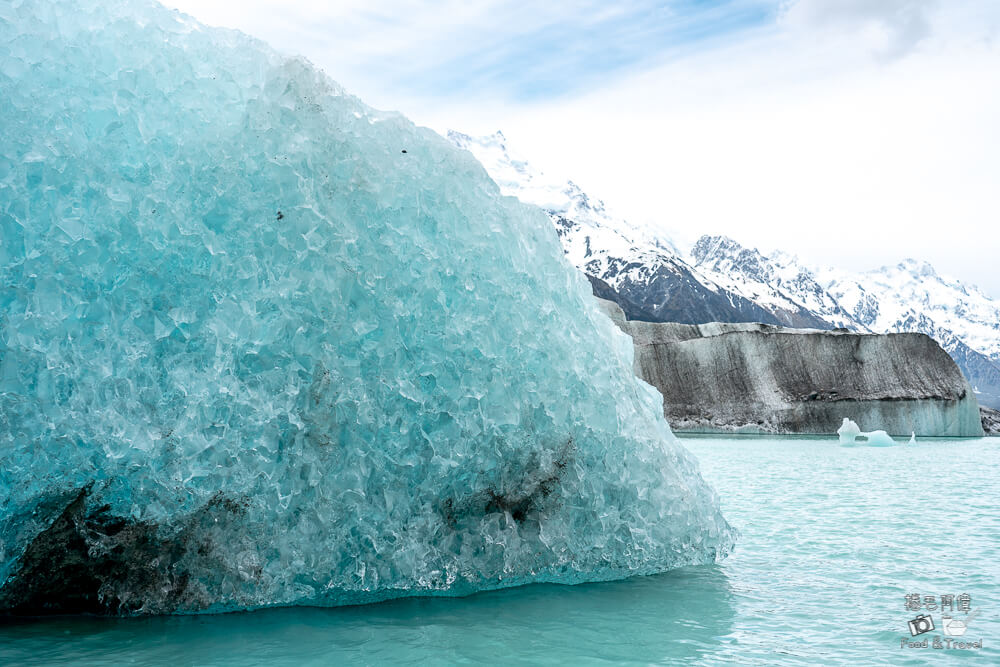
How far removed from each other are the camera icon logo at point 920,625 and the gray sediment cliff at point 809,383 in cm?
3998

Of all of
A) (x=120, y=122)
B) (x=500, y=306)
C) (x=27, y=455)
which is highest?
(x=120, y=122)

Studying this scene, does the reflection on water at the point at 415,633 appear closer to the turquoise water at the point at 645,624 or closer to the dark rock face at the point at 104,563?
the turquoise water at the point at 645,624

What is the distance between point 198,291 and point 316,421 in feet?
3.62

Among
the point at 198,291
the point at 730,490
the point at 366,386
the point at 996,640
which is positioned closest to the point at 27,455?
the point at 198,291

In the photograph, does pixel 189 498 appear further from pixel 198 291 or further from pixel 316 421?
pixel 198 291

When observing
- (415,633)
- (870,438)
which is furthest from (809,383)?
(415,633)

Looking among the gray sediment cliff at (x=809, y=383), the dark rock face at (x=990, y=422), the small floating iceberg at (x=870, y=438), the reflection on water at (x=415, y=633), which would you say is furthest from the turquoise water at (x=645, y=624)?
the dark rock face at (x=990, y=422)

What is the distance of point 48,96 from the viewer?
5.00 metres

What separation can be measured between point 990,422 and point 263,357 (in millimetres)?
57844

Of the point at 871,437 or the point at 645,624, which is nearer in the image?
the point at 645,624

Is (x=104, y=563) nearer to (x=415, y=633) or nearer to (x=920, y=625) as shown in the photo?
(x=415, y=633)

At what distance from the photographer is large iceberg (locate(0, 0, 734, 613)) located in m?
4.65

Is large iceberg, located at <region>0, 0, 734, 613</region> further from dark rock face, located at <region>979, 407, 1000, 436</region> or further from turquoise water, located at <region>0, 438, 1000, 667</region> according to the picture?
dark rock face, located at <region>979, 407, 1000, 436</region>

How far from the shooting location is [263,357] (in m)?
4.96
